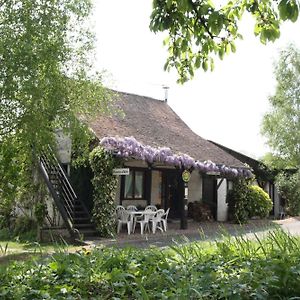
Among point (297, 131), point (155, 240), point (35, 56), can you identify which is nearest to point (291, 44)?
point (297, 131)

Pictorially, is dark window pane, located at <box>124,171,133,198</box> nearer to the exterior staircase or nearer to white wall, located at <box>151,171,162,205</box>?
white wall, located at <box>151,171,162,205</box>

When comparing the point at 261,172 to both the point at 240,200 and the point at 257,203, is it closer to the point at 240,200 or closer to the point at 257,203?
the point at 257,203

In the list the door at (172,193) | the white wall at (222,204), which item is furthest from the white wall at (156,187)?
the white wall at (222,204)

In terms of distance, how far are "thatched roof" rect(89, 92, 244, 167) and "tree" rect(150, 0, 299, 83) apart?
405 inches

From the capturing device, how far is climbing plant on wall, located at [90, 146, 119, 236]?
13961 millimetres

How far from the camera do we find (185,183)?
16781mm

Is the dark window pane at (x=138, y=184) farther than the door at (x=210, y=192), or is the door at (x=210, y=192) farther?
the door at (x=210, y=192)

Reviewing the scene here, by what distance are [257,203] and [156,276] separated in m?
17.2

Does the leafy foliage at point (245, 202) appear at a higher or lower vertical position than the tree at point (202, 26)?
lower

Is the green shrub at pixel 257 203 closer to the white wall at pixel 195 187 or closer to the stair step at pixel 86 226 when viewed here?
the white wall at pixel 195 187

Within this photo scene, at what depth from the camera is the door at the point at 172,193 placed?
19.8 m

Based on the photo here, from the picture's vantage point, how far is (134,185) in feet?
58.3

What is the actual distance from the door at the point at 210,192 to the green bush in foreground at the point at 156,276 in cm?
1650

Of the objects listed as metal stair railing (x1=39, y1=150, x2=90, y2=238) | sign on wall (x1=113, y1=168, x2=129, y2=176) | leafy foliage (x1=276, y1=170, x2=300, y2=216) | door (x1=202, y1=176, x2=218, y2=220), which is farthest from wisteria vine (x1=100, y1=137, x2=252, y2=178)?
leafy foliage (x1=276, y1=170, x2=300, y2=216)
